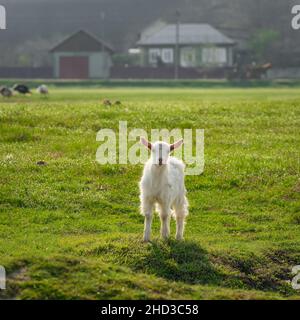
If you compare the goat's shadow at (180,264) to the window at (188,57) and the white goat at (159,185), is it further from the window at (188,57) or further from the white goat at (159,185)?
the window at (188,57)

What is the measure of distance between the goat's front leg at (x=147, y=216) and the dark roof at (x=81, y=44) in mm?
100775

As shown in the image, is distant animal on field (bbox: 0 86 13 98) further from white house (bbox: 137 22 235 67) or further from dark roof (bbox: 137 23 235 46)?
dark roof (bbox: 137 23 235 46)

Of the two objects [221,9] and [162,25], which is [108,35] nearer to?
[162,25]

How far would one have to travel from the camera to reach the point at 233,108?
36.0 m

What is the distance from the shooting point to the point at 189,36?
12625 cm

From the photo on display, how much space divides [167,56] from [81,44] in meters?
13.3

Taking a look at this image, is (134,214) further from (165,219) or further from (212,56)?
(212,56)

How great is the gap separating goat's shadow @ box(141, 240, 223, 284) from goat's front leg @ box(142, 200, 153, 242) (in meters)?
0.23

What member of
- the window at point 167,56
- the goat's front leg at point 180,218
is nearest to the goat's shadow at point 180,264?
the goat's front leg at point 180,218

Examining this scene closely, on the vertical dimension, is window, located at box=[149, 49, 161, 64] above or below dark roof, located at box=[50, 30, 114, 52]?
below

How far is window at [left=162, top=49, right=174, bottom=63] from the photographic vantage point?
12444 centimetres

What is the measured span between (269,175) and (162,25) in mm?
117873

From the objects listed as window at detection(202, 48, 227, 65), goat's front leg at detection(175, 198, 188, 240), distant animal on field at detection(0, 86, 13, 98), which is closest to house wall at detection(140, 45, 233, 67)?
window at detection(202, 48, 227, 65)

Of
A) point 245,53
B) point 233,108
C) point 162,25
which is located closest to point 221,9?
point 162,25
